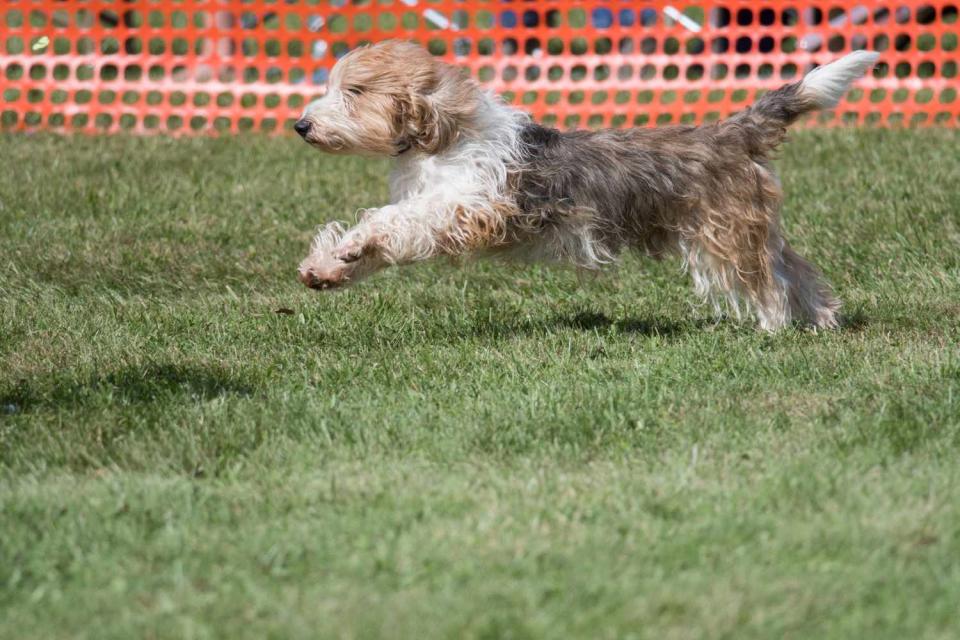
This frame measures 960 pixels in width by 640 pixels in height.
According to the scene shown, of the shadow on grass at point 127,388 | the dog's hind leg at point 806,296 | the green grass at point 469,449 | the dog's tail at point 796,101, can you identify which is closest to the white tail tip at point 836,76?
the dog's tail at point 796,101

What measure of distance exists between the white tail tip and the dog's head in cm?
166

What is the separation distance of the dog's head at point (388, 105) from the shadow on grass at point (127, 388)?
119cm

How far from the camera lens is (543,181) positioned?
6.11 meters

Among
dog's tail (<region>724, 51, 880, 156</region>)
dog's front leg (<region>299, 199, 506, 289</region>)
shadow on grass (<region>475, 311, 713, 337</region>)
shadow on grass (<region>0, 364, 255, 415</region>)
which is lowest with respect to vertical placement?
shadow on grass (<region>475, 311, 713, 337</region>)

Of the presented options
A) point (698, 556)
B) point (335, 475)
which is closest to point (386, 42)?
point (335, 475)

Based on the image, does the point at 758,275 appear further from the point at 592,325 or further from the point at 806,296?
the point at 592,325

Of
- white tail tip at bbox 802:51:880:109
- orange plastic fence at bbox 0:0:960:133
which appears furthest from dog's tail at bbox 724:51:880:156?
orange plastic fence at bbox 0:0:960:133

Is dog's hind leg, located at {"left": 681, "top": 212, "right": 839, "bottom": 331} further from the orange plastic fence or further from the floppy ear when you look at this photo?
the orange plastic fence

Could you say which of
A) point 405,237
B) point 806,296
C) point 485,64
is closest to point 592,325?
point 806,296

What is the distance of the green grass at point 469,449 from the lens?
350 cm

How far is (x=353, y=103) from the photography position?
19.4 ft

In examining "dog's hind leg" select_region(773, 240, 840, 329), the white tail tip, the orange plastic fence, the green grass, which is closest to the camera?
the green grass

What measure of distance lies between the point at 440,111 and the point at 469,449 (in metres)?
1.86

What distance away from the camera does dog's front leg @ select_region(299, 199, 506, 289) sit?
5.93m
